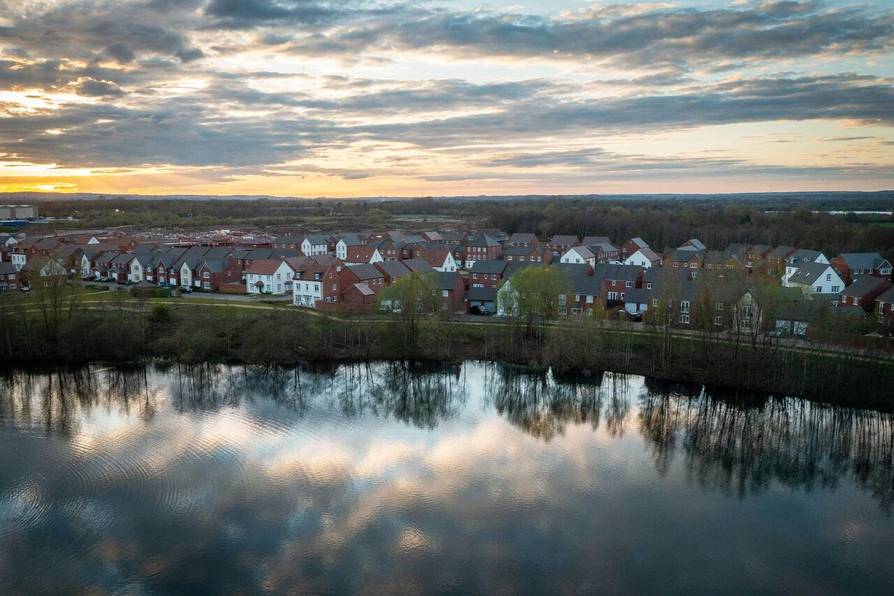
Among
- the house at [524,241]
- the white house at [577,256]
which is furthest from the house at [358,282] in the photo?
the house at [524,241]

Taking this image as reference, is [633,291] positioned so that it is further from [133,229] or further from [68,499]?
[133,229]

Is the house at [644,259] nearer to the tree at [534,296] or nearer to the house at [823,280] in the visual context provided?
the house at [823,280]

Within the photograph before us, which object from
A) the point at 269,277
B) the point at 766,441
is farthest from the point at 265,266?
the point at 766,441

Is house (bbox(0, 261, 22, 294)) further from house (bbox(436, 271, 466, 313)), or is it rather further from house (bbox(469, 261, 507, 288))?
house (bbox(469, 261, 507, 288))

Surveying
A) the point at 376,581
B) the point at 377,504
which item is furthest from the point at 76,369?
the point at 376,581

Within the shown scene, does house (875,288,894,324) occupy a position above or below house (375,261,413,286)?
below

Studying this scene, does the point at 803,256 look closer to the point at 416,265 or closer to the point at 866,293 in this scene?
the point at 866,293

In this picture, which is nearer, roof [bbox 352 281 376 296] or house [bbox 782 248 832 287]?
roof [bbox 352 281 376 296]

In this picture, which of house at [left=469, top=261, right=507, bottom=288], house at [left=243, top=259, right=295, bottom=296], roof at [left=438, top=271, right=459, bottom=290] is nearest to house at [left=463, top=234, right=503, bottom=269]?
house at [left=469, top=261, right=507, bottom=288]
